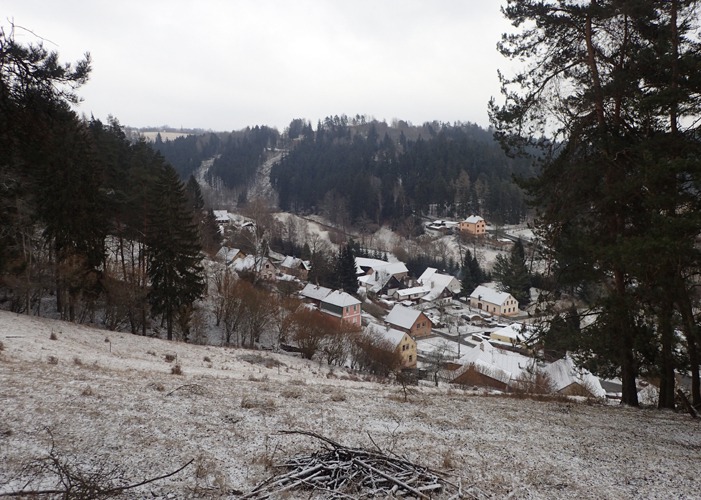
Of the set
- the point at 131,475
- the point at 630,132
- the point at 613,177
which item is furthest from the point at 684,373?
the point at 131,475

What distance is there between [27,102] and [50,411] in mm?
4521

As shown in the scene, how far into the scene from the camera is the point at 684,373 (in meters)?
9.70

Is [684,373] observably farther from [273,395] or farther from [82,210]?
[82,210]

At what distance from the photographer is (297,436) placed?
6.05 metres

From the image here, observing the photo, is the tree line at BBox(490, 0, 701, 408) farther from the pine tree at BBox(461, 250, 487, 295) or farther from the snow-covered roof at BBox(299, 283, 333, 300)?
the pine tree at BBox(461, 250, 487, 295)

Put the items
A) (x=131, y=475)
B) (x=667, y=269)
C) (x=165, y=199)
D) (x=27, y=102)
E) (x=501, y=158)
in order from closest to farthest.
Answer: (x=131, y=475), (x=27, y=102), (x=667, y=269), (x=165, y=199), (x=501, y=158)

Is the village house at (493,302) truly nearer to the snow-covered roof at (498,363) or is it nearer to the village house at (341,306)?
the village house at (341,306)

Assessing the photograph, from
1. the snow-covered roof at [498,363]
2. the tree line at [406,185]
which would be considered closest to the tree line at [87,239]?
the snow-covered roof at [498,363]

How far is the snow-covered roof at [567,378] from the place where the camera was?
27641 millimetres

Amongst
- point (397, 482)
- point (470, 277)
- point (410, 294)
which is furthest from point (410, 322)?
point (397, 482)

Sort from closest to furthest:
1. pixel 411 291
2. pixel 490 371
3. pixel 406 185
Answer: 1. pixel 490 371
2. pixel 411 291
3. pixel 406 185

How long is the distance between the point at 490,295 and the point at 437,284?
8.98m

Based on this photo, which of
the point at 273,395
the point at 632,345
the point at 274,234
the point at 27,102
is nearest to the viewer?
the point at 27,102

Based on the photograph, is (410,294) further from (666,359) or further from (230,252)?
(666,359)
